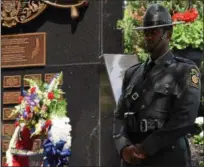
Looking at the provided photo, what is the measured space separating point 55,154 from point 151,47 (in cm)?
351

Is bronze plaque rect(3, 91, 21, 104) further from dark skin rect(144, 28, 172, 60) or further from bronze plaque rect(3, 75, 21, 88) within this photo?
dark skin rect(144, 28, 172, 60)

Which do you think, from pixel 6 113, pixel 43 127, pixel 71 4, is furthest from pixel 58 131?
pixel 71 4

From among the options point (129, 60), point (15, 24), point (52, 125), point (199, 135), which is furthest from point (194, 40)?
point (52, 125)

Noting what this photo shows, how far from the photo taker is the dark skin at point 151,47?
11.7 feet

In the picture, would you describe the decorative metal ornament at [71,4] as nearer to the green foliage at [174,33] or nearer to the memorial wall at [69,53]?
the memorial wall at [69,53]

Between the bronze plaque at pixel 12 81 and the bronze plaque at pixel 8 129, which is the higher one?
the bronze plaque at pixel 12 81

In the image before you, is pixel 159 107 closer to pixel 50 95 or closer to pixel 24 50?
pixel 50 95

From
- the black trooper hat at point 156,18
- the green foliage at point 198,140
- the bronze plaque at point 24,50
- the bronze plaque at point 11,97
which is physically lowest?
the green foliage at point 198,140

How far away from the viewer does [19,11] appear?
29.0 feet

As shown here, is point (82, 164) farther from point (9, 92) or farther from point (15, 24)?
point (15, 24)

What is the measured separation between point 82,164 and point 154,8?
4664 mm

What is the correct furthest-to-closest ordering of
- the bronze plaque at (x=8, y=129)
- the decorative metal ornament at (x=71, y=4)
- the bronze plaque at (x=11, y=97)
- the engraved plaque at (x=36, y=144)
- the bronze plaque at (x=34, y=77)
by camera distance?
the bronze plaque at (x=11, y=97) < the bronze plaque at (x=8, y=129) < the bronze plaque at (x=34, y=77) < the decorative metal ornament at (x=71, y=4) < the engraved plaque at (x=36, y=144)

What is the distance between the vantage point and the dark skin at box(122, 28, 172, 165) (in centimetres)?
356

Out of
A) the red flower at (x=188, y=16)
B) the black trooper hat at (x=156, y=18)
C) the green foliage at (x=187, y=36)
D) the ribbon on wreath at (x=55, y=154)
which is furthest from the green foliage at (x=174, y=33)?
the black trooper hat at (x=156, y=18)
